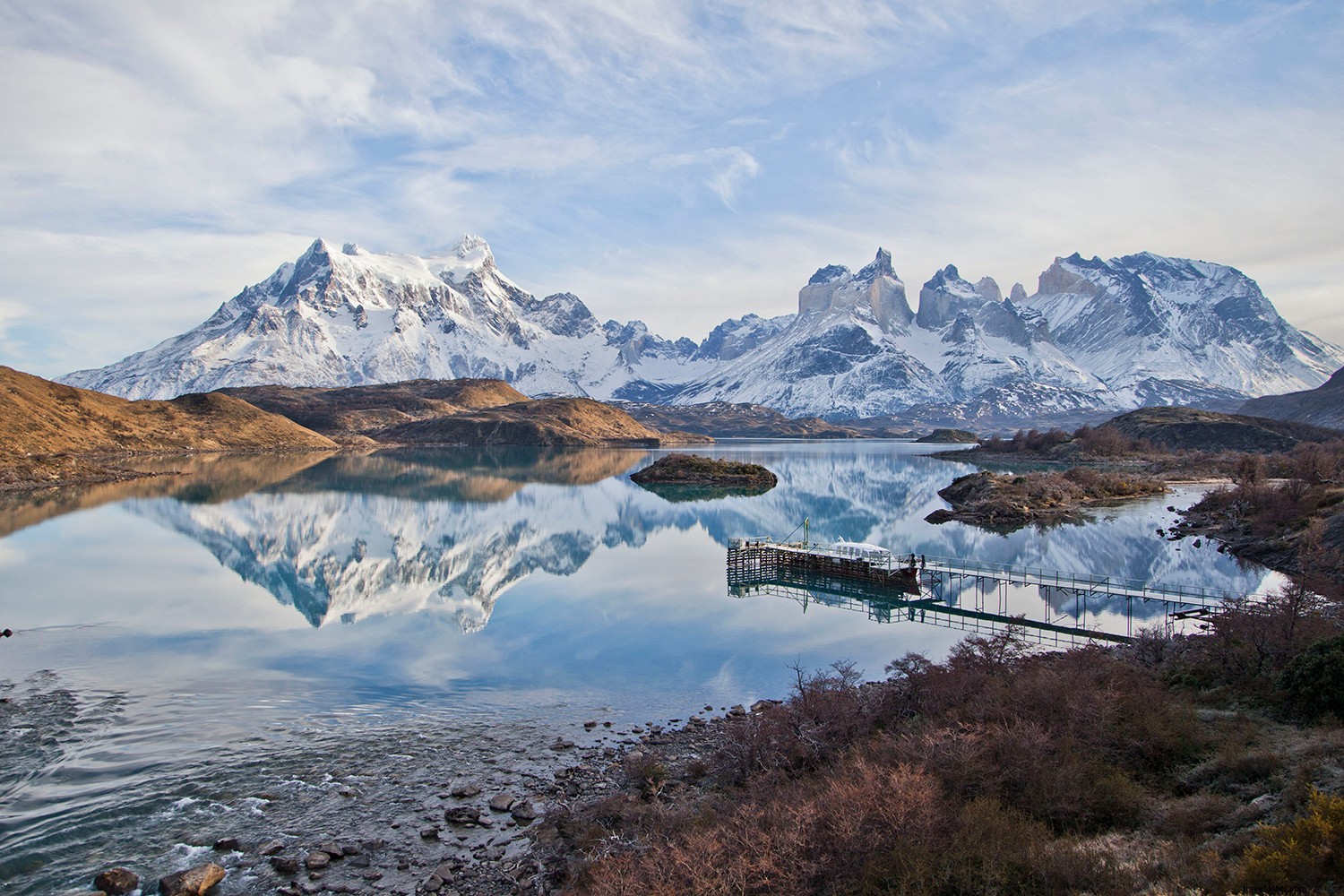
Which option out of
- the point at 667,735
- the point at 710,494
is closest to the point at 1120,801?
the point at 667,735

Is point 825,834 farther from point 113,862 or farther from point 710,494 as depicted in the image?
point 710,494

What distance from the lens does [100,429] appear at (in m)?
139

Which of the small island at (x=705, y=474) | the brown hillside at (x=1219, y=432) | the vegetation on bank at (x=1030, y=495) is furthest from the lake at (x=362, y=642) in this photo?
the brown hillside at (x=1219, y=432)

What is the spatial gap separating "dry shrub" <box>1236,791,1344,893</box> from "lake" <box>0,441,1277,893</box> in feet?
50.7

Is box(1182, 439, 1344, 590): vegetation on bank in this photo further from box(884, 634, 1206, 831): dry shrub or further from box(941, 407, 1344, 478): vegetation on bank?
box(941, 407, 1344, 478): vegetation on bank

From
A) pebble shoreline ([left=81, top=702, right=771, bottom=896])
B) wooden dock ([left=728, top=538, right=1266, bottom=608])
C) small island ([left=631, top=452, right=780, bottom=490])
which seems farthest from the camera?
small island ([left=631, top=452, right=780, bottom=490])

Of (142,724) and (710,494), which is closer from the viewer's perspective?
(142,724)

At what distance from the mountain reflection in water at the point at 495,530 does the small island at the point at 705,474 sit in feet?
13.7

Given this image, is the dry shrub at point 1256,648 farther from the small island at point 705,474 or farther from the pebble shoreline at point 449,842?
the small island at point 705,474

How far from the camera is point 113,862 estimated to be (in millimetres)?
16516

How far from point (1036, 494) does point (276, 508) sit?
7684cm

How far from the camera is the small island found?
11462cm

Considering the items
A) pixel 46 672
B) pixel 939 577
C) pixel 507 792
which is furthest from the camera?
pixel 939 577

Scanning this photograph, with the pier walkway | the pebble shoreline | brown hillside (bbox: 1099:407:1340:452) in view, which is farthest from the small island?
brown hillside (bbox: 1099:407:1340:452)
